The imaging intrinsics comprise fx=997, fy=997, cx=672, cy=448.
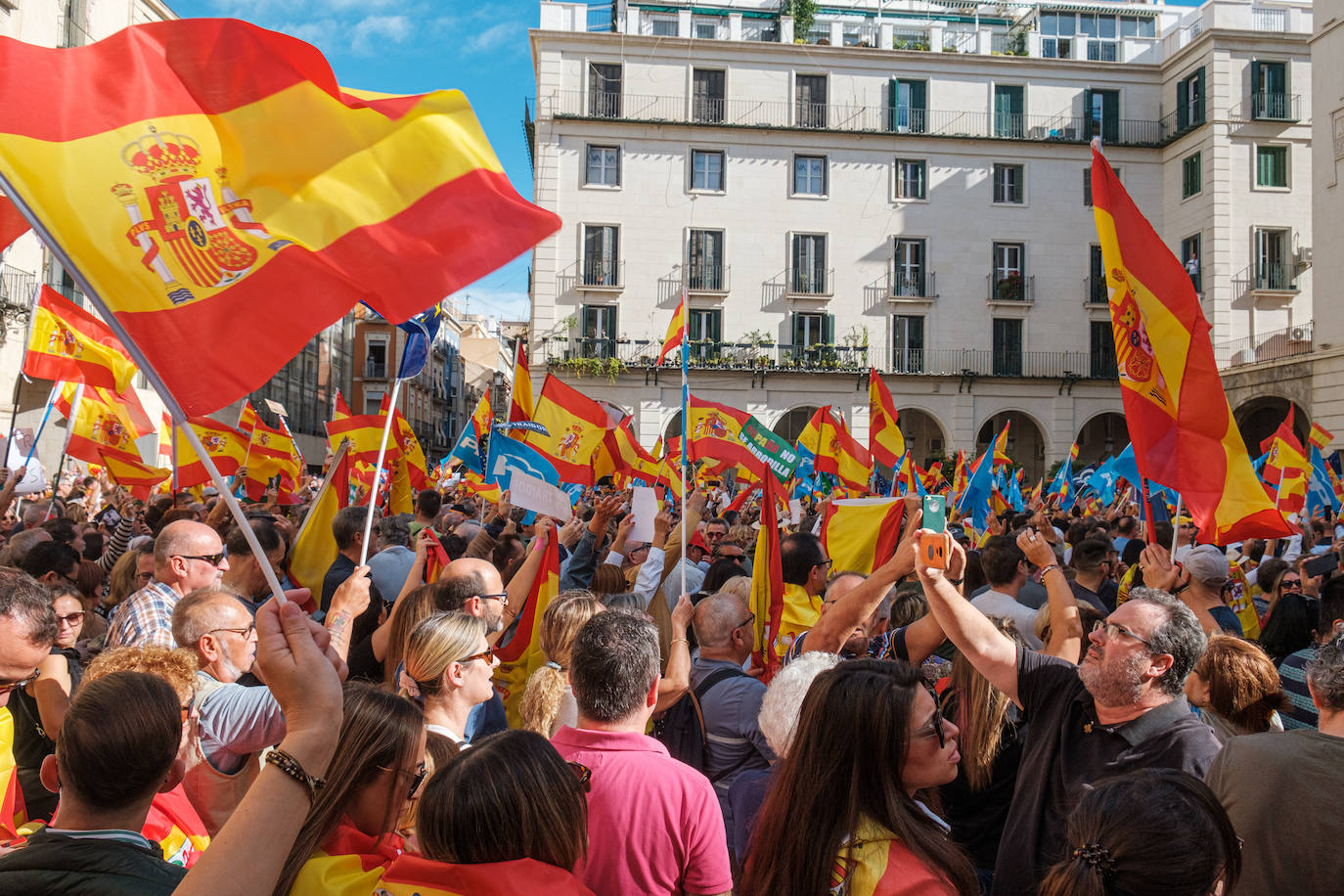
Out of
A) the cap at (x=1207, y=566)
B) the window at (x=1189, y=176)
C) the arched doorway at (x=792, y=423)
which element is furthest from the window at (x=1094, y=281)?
the cap at (x=1207, y=566)

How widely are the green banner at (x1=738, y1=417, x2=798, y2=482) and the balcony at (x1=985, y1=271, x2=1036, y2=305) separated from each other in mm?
24025

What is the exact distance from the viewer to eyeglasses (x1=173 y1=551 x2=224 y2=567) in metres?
4.60

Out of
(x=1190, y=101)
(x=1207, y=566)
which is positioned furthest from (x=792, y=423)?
(x=1207, y=566)

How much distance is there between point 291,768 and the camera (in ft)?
5.69

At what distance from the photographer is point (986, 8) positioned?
36.2 meters

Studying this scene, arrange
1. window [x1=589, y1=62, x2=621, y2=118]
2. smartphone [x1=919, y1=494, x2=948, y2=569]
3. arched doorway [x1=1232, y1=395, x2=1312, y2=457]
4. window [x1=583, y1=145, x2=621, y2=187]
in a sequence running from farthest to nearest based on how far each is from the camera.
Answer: window [x1=589, y1=62, x2=621, y2=118] → window [x1=583, y1=145, x2=621, y2=187] → arched doorway [x1=1232, y1=395, x2=1312, y2=457] → smartphone [x1=919, y1=494, x2=948, y2=569]

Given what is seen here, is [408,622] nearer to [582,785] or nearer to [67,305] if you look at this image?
[582,785]

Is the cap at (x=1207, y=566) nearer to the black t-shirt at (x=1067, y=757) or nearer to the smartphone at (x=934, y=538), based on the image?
the black t-shirt at (x=1067, y=757)

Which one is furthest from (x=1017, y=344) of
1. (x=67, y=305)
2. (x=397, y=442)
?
(x=67, y=305)

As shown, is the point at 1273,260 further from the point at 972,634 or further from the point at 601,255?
the point at 972,634

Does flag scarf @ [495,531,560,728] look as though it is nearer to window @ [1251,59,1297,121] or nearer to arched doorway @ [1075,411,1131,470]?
arched doorway @ [1075,411,1131,470]

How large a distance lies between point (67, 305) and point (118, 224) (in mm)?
7694

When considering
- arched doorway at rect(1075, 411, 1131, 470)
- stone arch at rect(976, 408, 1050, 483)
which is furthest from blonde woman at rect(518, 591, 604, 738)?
arched doorway at rect(1075, 411, 1131, 470)

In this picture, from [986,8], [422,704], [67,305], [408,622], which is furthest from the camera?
[986,8]
